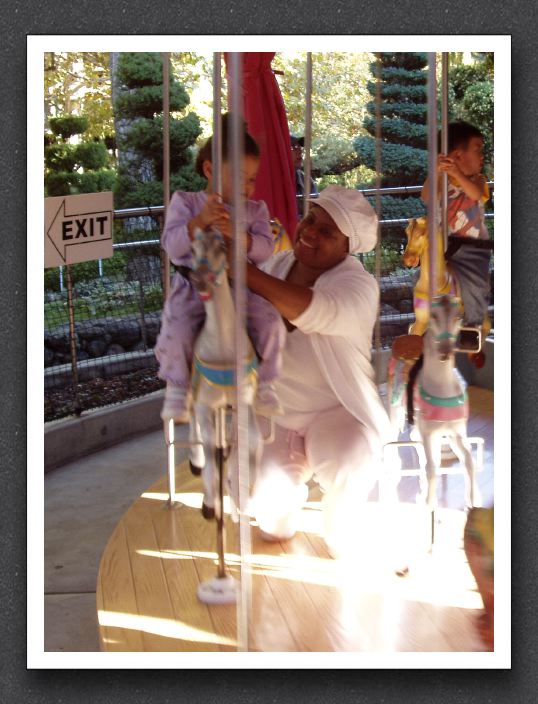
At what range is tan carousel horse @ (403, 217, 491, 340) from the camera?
5.65 ft

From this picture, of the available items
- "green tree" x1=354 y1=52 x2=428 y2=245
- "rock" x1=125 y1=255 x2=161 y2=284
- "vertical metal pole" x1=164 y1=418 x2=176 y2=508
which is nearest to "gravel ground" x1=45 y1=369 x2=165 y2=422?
"rock" x1=125 y1=255 x2=161 y2=284

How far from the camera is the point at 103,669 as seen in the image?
1395 millimetres

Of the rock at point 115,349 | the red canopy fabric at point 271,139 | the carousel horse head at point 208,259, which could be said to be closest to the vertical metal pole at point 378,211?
the red canopy fabric at point 271,139

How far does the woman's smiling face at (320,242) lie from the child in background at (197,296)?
0.12 m

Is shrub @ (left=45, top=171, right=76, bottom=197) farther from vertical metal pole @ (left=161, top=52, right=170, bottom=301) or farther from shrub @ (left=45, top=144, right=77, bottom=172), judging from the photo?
vertical metal pole @ (left=161, top=52, right=170, bottom=301)

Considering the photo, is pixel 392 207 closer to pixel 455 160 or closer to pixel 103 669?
pixel 455 160

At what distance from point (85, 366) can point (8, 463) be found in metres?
1.54

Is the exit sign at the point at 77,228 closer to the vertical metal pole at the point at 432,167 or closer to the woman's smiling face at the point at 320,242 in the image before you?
the woman's smiling face at the point at 320,242

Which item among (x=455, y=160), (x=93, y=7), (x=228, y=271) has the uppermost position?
(x=93, y=7)

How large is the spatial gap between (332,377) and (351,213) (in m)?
0.27

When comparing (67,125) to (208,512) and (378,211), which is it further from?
(208,512)

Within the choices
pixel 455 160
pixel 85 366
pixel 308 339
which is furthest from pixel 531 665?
pixel 85 366

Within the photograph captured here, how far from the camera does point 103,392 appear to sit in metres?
2.81

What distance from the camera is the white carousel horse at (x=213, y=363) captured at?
1364 millimetres
